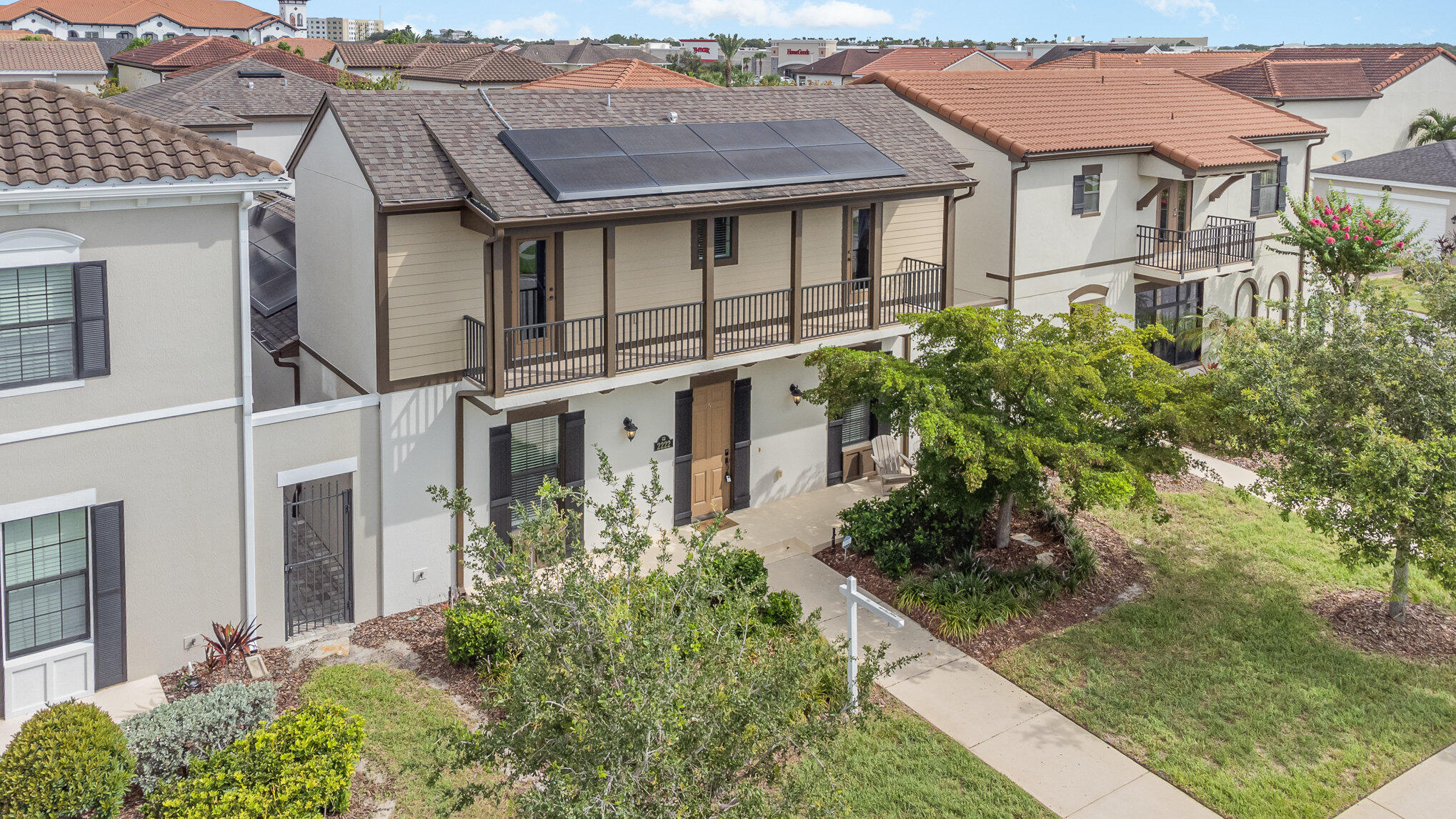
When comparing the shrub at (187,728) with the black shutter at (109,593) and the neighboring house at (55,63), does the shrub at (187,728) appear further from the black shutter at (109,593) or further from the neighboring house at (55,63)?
the neighboring house at (55,63)

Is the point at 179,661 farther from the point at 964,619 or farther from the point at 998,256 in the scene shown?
the point at 998,256

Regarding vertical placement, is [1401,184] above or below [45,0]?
below

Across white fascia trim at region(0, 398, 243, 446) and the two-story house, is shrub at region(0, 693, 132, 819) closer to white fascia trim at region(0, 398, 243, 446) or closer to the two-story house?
white fascia trim at region(0, 398, 243, 446)

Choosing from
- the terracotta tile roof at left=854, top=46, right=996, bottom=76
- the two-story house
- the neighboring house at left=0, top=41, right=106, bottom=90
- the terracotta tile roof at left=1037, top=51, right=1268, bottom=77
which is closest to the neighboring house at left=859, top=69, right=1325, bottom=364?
the two-story house

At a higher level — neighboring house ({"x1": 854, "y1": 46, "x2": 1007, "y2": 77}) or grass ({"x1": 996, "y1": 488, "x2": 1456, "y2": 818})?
neighboring house ({"x1": 854, "y1": 46, "x2": 1007, "y2": 77})

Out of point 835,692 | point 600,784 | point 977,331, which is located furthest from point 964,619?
point 600,784

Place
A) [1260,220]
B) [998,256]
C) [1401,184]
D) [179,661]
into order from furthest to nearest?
1. [1401,184]
2. [1260,220]
3. [998,256]
4. [179,661]
